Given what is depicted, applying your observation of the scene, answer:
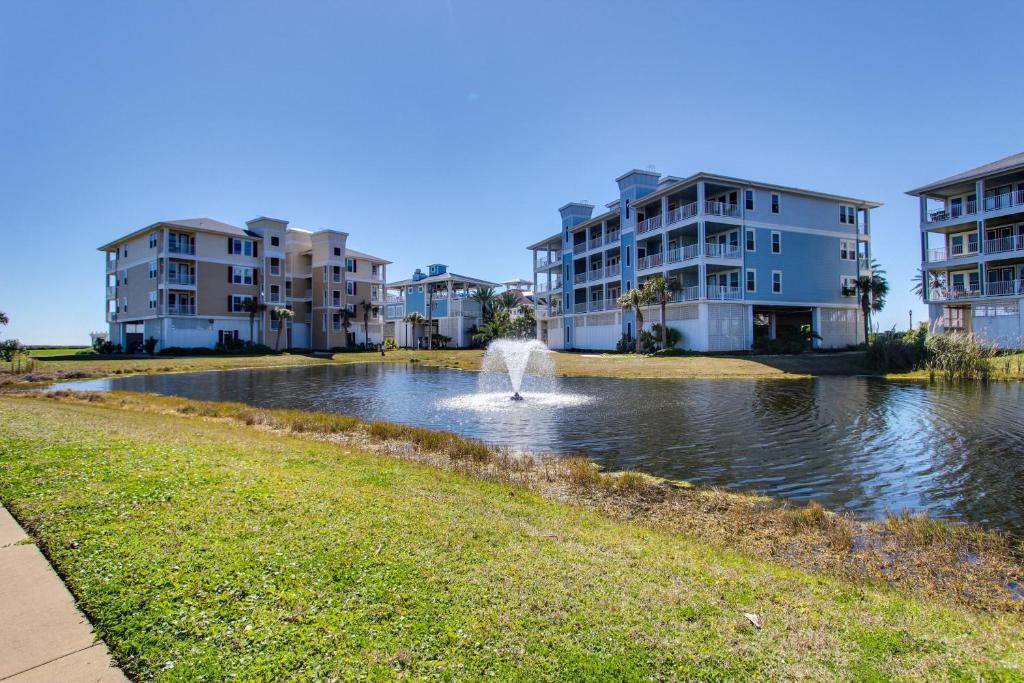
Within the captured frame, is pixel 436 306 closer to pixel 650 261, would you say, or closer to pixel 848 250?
pixel 650 261

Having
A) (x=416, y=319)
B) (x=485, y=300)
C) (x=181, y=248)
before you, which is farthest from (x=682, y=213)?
(x=181, y=248)

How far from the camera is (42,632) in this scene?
3855 mm

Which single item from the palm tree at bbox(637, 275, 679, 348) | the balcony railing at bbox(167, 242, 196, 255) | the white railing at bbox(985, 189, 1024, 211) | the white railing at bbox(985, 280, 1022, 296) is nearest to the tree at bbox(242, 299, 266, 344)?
the balcony railing at bbox(167, 242, 196, 255)

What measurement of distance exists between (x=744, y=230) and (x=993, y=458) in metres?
40.0

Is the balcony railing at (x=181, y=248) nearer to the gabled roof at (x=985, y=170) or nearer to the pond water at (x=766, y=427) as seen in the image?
the pond water at (x=766, y=427)

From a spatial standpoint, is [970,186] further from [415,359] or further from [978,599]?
[978,599]

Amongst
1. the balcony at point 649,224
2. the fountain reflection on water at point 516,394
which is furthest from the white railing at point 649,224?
the fountain reflection on water at point 516,394

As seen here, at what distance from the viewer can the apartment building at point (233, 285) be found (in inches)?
2340

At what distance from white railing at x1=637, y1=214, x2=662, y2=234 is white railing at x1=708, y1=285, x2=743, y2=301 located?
8.54 metres

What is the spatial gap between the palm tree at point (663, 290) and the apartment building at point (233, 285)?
4279 cm

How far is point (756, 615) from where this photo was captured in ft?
14.5

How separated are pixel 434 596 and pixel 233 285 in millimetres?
67486

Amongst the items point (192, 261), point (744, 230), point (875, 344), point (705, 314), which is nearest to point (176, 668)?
point (875, 344)

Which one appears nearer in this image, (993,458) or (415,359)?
(993,458)
